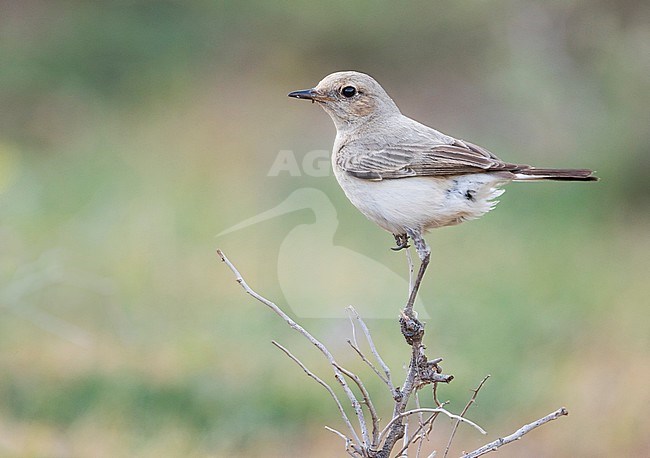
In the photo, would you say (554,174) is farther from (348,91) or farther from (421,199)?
(348,91)

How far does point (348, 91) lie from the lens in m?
3.98

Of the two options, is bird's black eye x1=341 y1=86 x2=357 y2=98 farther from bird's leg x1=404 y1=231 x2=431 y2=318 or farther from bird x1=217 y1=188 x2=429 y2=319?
bird x1=217 y1=188 x2=429 y2=319

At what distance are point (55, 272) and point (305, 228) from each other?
8.50 feet

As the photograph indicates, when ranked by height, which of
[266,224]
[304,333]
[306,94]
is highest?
[266,224]

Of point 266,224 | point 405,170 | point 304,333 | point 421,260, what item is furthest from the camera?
point 266,224

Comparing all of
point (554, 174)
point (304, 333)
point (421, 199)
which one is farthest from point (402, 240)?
point (304, 333)

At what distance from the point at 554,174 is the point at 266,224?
5.90 m

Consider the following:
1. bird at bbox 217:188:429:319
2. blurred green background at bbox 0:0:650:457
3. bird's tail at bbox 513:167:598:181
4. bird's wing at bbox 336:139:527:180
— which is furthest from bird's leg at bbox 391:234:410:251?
bird at bbox 217:188:429:319

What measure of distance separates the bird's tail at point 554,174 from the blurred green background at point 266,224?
2.64 metres

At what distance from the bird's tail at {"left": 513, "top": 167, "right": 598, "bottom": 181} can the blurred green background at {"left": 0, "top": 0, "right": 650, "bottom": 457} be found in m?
2.64

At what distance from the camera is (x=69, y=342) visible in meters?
6.69

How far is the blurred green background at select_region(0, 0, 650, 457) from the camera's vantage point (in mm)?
6043

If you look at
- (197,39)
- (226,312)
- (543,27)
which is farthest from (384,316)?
(197,39)

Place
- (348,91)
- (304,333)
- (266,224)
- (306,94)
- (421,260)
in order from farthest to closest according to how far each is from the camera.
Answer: (266,224) < (348,91) < (306,94) < (421,260) < (304,333)
